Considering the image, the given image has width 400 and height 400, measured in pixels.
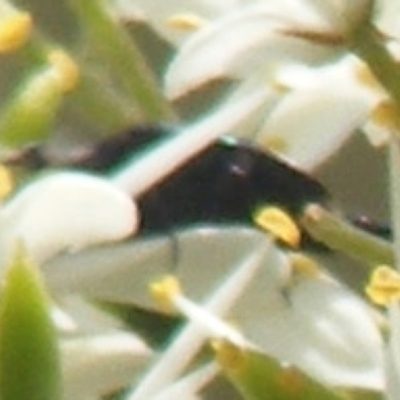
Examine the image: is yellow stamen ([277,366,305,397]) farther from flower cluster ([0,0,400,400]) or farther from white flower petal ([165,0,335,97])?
white flower petal ([165,0,335,97])

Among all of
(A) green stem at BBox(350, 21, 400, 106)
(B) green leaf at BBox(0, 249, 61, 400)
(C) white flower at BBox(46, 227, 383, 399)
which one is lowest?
(C) white flower at BBox(46, 227, 383, 399)

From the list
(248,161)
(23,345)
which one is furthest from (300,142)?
(23,345)

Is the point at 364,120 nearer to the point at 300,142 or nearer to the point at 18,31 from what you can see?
the point at 300,142

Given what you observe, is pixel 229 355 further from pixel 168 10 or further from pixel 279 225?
pixel 168 10

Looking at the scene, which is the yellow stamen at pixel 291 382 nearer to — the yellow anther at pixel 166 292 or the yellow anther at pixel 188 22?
the yellow anther at pixel 166 292

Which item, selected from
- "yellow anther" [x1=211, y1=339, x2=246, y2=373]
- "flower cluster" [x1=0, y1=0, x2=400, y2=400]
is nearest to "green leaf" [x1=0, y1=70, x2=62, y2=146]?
"flower cluster" [x1=0, y1=0, x2=400, y2=400]
